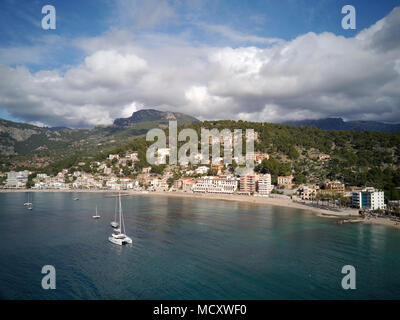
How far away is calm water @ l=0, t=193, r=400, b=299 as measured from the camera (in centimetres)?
1402

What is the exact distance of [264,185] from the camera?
191ft

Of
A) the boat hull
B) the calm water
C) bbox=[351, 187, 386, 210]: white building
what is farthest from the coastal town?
the boat hull

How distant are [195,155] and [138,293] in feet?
228

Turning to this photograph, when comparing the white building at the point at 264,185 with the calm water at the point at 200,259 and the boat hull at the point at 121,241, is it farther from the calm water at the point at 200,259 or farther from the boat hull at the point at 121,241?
the boat hull at the point at 121,241

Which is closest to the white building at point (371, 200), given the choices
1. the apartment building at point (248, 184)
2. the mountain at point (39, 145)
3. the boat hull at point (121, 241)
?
the apartment building at point (248, 184)

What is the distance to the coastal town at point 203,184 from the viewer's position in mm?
41247

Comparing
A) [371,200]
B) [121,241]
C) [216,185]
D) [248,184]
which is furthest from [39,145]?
[371,200]

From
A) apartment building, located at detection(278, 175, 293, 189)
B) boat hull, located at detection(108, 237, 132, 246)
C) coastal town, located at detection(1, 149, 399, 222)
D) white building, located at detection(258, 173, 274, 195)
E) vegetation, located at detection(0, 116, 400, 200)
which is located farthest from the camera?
apartment building, located at detection(278, 175, 293, 189)

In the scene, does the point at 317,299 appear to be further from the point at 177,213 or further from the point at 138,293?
the point at 177,213

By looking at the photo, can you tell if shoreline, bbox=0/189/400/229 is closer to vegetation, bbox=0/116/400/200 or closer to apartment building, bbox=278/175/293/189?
apartment building, bbox=278/175/293/189

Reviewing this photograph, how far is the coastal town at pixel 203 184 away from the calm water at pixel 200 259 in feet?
41.4

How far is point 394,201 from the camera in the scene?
39.3 meters
